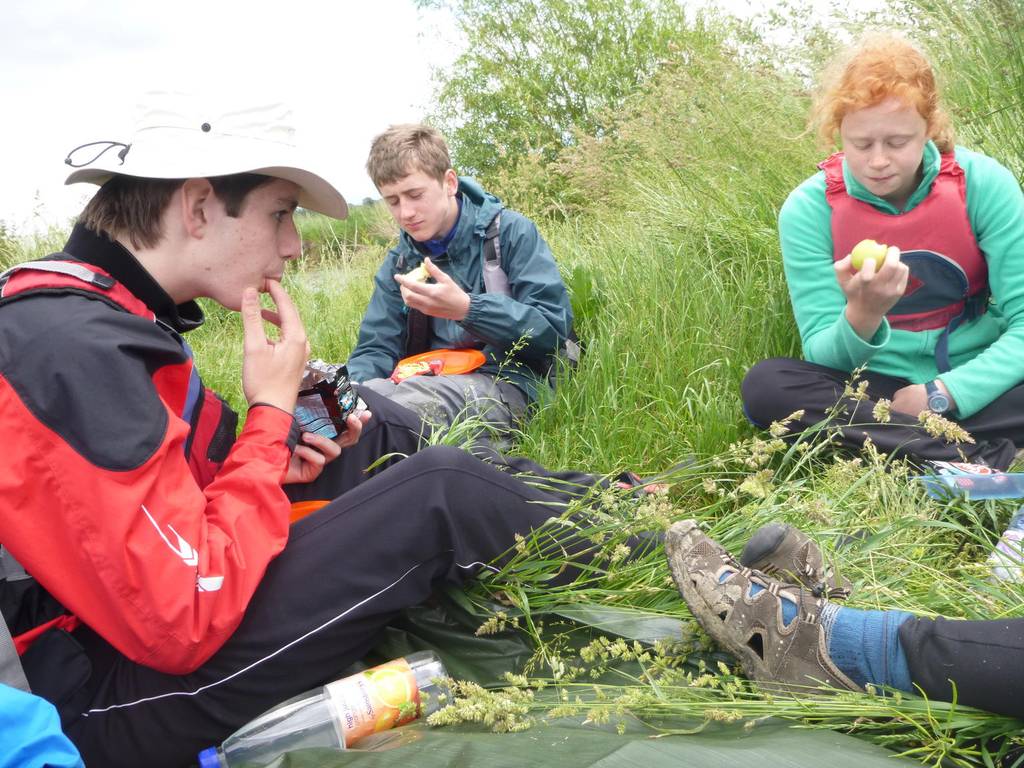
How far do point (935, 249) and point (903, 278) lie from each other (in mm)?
433

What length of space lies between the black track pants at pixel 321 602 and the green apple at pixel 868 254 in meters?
1.36

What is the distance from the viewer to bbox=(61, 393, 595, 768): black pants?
6.20 feet

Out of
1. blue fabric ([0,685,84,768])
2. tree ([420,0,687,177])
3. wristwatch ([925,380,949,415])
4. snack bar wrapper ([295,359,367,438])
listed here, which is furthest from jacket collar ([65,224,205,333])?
tree ([420,0,687,177])

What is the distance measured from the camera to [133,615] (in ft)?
5.49

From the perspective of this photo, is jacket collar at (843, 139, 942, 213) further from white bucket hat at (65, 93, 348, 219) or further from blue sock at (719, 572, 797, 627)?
white bucket hat at (65, 93, 348, 219)

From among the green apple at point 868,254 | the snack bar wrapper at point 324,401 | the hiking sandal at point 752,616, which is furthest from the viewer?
the green apple at point 868,254

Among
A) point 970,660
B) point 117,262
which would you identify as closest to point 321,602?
point 117,262

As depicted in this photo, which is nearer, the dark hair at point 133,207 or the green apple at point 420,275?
the dark hair at point 133,207

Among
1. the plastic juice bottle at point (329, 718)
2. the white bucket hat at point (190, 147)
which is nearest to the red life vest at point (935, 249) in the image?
the white bucket hat at point (190, 147)

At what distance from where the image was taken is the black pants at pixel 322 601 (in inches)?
74.4

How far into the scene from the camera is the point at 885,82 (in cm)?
296

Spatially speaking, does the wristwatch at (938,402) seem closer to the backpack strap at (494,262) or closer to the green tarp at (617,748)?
the green tarp at (617,748)

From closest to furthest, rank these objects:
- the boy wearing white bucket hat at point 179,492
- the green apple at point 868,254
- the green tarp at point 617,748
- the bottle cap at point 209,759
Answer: the green tarp at point 617,748
the boy wearing white bucket hat at point 179,492
the bottle cap at point 209,759
the green apple at point 868,254

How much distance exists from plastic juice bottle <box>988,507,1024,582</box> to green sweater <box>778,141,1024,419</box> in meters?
0.65
